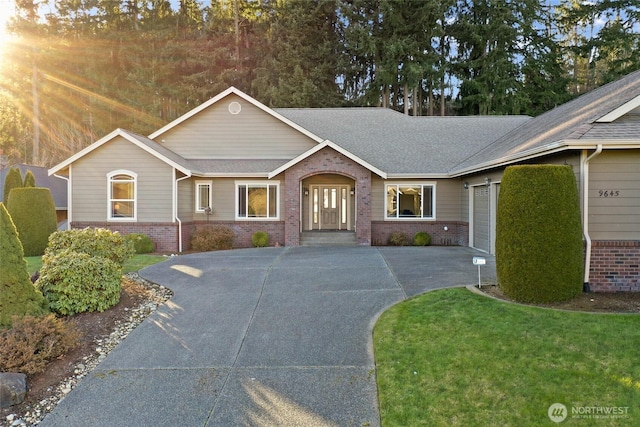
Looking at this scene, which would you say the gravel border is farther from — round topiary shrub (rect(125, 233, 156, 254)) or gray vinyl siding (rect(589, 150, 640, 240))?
gray vinyl siding (rect(589, 150, 640, 240))

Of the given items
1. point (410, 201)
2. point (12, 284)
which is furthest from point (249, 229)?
point (12, 284)

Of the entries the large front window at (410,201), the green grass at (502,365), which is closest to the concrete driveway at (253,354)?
the green grass at (502,365)

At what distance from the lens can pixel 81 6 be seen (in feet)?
115

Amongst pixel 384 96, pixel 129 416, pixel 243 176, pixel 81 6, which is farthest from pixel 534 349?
pixel 81 6

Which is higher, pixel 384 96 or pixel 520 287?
pixel 384 96

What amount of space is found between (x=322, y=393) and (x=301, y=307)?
2699 millimetres

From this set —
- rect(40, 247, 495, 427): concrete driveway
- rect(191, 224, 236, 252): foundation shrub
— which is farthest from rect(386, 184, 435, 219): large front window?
rect(40, 247, 495, 427): concrete driveway

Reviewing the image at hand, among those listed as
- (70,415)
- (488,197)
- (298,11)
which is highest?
(298,11)

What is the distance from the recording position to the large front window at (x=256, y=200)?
16094mm

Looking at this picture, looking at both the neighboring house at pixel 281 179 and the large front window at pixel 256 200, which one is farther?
the large front window at pixel 256 200

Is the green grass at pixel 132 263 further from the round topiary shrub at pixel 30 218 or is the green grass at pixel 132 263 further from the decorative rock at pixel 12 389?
the decorative rock at pixel 12 389

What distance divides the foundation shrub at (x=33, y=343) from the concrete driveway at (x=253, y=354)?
0.61 meters

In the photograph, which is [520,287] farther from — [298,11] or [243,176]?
[298,11]

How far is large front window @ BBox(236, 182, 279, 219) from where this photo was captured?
1609 centimetres
